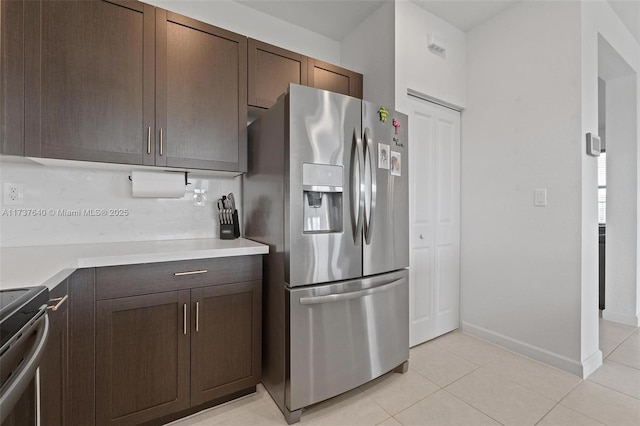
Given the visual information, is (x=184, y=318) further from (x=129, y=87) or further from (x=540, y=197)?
(x=540, y=197)

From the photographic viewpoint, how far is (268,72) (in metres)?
2.12

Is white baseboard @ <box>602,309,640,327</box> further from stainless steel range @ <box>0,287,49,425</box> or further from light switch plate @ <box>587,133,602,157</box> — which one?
stainless steel range @ <box>0,287,49,425</box>

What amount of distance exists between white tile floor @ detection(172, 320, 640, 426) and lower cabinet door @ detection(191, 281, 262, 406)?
6.7 inches

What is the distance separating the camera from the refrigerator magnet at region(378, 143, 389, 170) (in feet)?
6.19

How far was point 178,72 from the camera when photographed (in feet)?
5.92

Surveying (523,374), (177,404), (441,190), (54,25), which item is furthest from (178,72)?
(523,374)

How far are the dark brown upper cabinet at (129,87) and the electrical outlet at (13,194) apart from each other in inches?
14.5

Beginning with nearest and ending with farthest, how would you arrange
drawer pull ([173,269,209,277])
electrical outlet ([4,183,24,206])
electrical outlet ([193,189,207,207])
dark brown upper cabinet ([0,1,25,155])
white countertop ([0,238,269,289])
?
white countertop ([0,238,269,289]) < dark brown upper cabinet ([0,1,25,155]) < drawer pull ([173,269,209,277]) < electrical outlet ([4,183,24,206]) < electrical outlet ([193,189,207,207])

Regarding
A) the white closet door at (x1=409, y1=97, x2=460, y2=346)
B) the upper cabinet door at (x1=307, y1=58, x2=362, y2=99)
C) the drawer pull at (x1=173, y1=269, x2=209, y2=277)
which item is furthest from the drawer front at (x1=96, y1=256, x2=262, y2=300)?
the upper cabinet door at (x1=307, y1=58, x2=362, y2=99)

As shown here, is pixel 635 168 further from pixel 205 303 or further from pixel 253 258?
pixel 205 303

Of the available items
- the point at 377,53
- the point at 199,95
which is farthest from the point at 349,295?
the point at 377,53

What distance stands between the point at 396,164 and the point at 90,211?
6.51 ft

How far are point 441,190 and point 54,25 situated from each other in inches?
110

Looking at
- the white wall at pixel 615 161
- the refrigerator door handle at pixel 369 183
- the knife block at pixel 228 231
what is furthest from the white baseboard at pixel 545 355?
the knife block at pixel 228 231
